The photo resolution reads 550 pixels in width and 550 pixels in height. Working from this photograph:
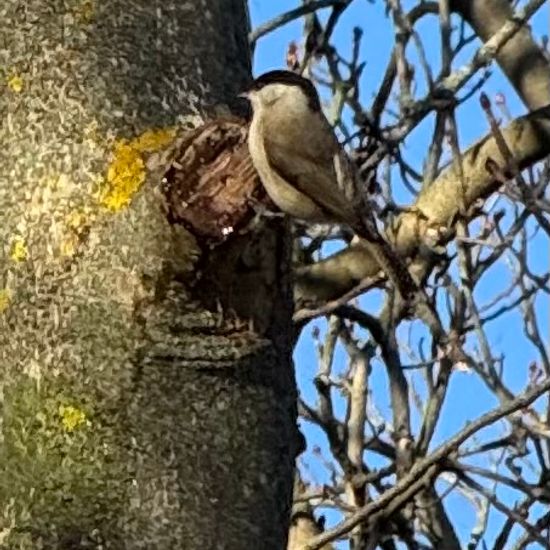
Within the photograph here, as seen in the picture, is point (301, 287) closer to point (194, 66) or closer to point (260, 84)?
point (260, 84)

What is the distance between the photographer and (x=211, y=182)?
37.0 inches

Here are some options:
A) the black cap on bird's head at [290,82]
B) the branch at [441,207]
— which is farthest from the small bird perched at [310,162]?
the branch at [441,207]

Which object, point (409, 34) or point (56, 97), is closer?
point (56, 97)

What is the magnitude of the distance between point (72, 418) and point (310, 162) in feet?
2.18

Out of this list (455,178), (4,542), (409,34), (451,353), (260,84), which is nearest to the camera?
(4,542)

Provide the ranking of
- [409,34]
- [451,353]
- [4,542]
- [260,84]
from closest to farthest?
[4,542], [260,84], [451,353], [409,34]

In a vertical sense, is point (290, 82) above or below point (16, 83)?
above

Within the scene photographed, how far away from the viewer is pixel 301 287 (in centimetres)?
191

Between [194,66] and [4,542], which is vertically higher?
[194,66]

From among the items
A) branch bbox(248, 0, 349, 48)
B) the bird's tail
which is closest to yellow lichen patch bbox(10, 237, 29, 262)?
the bird's tail

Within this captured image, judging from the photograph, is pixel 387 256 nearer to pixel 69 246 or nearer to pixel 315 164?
pixel 315 164

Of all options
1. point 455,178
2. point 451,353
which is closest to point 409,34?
point 451,353

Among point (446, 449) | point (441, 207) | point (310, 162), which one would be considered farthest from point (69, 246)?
point (441, 207)

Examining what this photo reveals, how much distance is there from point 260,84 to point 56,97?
41cm
